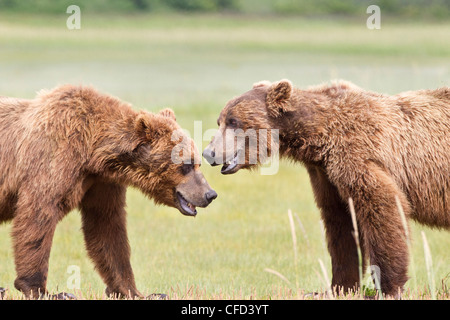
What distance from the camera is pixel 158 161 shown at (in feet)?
25.5

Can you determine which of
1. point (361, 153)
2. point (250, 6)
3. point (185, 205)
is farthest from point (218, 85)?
point (250, 6)

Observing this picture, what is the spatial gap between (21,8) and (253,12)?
1825 cm

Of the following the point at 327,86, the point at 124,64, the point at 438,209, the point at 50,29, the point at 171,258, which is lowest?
the point at 171,258

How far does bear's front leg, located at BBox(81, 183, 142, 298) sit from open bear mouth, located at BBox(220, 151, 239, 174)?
1.07m

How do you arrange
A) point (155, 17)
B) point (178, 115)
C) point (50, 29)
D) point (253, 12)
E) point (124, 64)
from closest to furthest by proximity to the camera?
point (178, 115), point (124, 64), point (50, 29), point (155, 17), point (253, 12)

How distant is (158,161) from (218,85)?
2354 cm

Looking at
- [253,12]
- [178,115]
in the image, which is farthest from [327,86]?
[253,12]

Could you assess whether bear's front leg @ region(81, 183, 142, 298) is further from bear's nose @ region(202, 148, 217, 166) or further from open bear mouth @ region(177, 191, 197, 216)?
bear's nose @ region(202, 148, 217, 166)

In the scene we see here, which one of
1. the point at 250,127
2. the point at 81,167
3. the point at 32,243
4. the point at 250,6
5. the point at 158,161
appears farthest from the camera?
the point at 250,6

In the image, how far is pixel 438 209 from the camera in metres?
8.02

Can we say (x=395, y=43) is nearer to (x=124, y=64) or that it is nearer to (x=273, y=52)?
(x=273, y=52)

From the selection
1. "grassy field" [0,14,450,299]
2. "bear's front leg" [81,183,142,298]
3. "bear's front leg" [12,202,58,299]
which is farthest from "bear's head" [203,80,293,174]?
"bear's front leg" [12,202,58,299]

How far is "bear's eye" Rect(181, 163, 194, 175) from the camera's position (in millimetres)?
7772

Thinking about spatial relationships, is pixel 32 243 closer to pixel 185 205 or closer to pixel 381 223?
pixel 185 205
